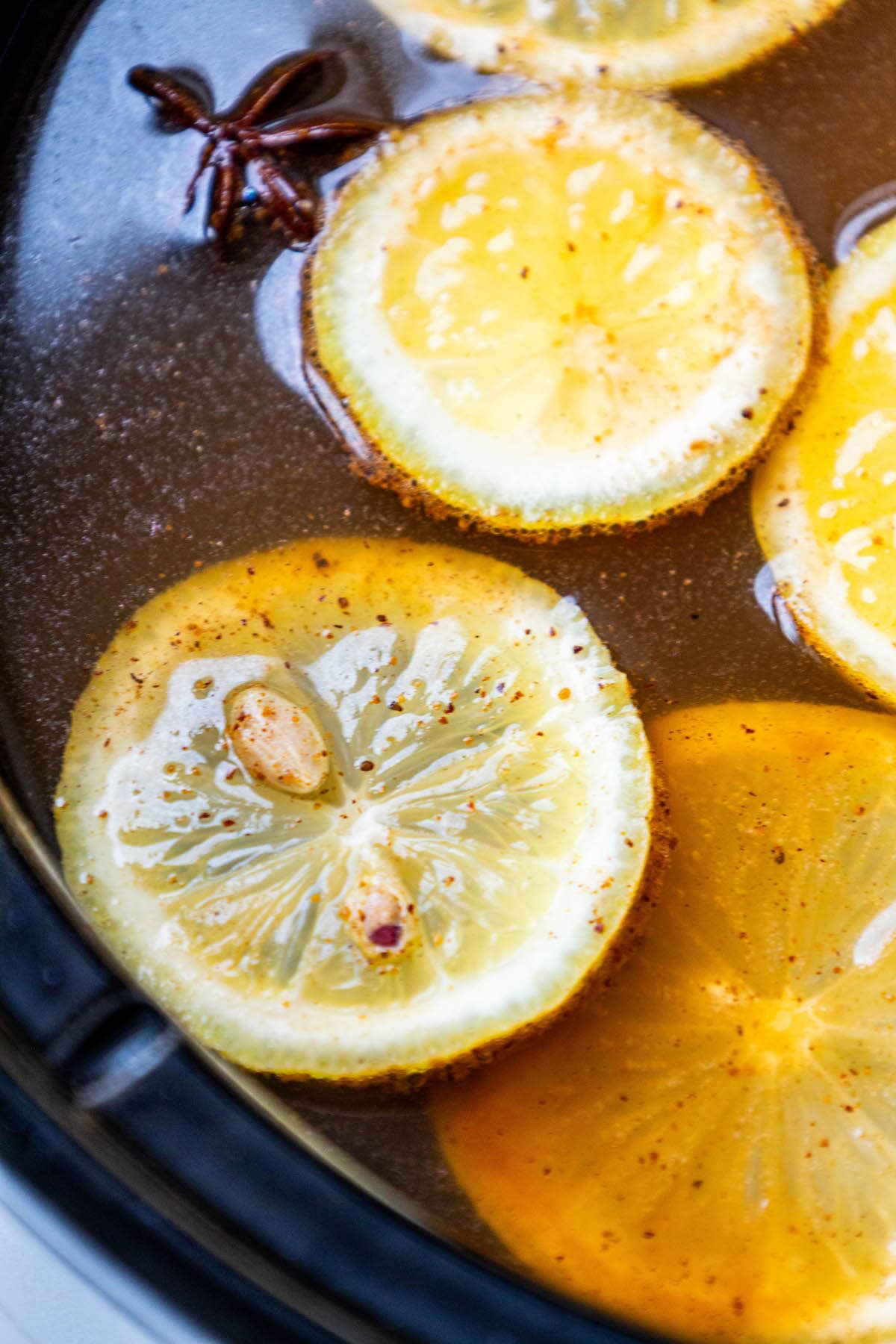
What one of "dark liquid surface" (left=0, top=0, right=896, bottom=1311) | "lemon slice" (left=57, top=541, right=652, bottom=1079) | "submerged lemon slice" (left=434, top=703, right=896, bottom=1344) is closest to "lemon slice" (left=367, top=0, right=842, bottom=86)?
"dark liquid surface" (left=0, top=0, right=896, bottom=1311)

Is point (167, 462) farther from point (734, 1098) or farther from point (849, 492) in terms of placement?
point (734, 1098)

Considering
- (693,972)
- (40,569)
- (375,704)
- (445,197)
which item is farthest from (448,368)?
(693,972)

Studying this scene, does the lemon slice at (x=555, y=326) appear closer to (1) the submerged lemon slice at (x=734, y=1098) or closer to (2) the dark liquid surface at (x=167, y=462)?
(2) the dark liquid surface at (x=167, y=462)

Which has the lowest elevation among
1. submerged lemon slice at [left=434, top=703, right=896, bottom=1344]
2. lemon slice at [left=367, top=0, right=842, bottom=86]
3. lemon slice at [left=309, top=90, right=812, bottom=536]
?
submerged lemon slice at [left=434, top=703, right=896, bottom=1344]

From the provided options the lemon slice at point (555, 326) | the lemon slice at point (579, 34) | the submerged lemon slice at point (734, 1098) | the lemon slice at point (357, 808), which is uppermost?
the lemon slice at point (579, 34)

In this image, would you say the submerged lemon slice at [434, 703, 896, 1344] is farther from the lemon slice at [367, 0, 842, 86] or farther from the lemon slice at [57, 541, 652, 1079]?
the lemon slice at [367, 0, 842, 86]

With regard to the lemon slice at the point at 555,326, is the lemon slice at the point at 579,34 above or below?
above

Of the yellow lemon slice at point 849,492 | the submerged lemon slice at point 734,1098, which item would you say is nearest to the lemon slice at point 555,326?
the yellow lemon slice at point 849,492
